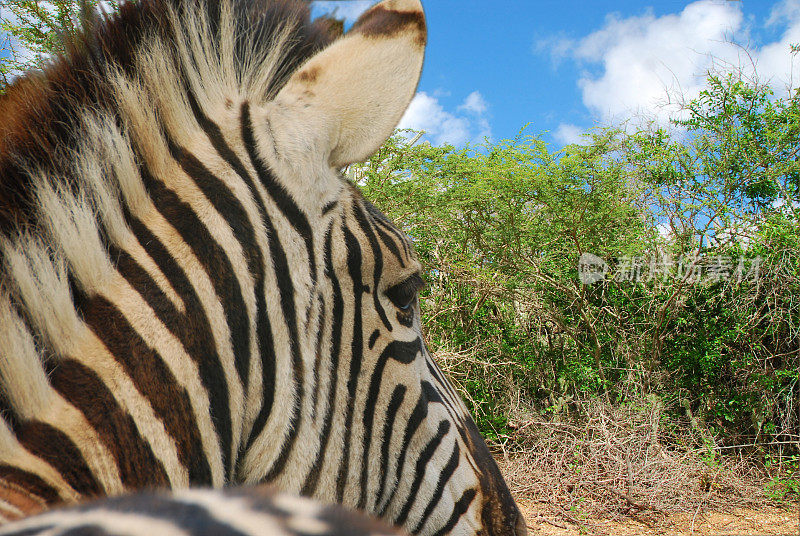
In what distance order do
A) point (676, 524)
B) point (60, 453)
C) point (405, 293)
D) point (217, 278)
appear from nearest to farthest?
point (60, 453) → point (217, 278) → point (405, 293) → point (676, 524)

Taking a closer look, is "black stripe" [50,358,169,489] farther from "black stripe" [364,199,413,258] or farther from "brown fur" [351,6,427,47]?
"brown fur" [351,6,427,47]

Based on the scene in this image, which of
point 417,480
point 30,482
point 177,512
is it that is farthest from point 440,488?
point 177,512

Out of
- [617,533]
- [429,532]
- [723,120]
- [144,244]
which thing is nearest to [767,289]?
[723,120]

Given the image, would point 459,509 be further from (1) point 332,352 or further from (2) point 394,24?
(2) point 394,24

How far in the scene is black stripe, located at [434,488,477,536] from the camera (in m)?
1.28

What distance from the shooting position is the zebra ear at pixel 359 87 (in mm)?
1165

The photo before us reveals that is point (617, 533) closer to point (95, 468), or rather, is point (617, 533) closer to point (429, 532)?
point (429, 532)

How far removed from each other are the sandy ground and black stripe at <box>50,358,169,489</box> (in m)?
6.62

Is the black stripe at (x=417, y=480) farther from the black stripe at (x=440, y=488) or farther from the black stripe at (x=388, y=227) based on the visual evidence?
the black stripe at (x=388, y=227)

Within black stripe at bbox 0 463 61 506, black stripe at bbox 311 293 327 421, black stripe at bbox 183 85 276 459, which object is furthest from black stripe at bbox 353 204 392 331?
black stripe at bbox 0 463 61 506

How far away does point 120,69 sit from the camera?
1065mm

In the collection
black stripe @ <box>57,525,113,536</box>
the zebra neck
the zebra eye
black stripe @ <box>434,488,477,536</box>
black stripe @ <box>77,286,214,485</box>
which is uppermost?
the zebra eye

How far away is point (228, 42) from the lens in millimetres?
1190
